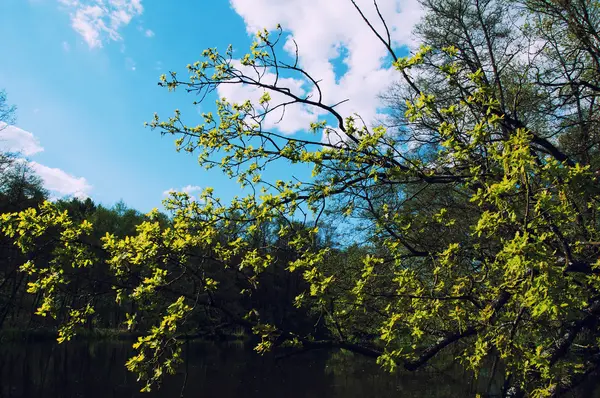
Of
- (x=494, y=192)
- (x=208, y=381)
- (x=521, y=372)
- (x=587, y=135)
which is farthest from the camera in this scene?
(x=208, y=381)

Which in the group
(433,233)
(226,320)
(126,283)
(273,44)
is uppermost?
(273,44)

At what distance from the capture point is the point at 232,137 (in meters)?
4.54

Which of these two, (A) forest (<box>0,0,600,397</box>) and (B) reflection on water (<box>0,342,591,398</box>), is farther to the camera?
(B) reflection on water (<box>0,342,591,398</box>)

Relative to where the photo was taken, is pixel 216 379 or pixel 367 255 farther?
pixel 216 379

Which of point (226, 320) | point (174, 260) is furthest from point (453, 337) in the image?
point (174, 260)

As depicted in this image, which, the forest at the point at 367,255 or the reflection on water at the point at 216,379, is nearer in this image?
the forest at the point at 367,255

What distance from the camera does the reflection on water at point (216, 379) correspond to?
17750 mm

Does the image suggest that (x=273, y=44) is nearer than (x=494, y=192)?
No

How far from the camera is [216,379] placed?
21.7 metres

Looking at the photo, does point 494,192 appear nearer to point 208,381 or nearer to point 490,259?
point 490,259

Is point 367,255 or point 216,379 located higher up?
point 367,255

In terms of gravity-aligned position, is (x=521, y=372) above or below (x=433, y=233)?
below

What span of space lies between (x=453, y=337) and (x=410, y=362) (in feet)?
1.98

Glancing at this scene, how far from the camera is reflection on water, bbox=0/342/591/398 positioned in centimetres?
1775
